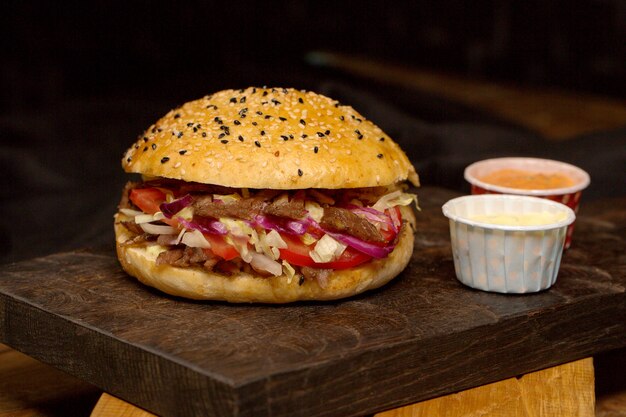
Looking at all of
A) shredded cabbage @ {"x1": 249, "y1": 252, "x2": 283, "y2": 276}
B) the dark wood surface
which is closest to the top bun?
shredded cabbage @ {"x1": 249, "y1": 252, "x2": 283, "y2": 276}

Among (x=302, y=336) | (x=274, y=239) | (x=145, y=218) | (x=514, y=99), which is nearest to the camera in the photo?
(x=302, y=336)

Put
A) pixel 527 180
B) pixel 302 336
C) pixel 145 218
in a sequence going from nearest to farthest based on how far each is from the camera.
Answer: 1. pixel 302 336
2. pixel 145 218
3. pixel 527 180

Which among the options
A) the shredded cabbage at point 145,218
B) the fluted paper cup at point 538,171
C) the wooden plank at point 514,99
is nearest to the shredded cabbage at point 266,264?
the shredded cabbage at point 145,218

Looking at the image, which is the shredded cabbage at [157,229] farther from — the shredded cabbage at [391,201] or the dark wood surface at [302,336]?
the shredded cabbage at [391,201]

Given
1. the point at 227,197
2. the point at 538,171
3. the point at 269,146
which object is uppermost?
the point at 269,146

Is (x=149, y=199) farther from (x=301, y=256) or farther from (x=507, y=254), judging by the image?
(x=507, y=254)

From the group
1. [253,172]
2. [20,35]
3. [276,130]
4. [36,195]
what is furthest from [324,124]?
[20,35]

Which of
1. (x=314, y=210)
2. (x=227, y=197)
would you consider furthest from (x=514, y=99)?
(x=227, y=197)
